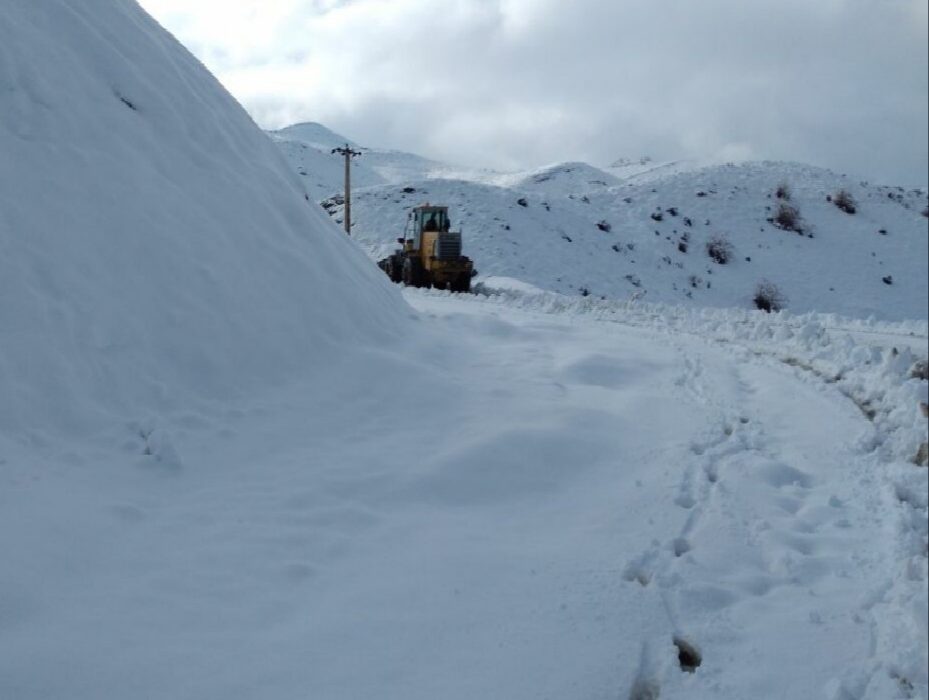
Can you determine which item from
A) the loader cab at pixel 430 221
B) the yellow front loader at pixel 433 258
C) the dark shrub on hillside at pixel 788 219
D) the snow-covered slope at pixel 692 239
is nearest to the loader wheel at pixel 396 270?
the yellow front loader at pixel 433 258

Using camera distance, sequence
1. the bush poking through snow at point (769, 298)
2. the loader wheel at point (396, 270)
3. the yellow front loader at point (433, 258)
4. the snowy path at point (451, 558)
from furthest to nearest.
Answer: the bush poking through snow at point (769, 298)
the loader wheel at point (396, 270)
the yellow front loader at point (433, 258)
the snowy path at point (451, 558)

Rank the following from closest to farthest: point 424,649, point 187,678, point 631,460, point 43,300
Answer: point 187,678
point 424,649
point 43,300
point 631,460

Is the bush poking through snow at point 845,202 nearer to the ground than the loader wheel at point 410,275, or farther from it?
farther from it

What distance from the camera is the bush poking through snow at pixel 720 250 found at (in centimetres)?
3444

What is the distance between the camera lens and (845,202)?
39750mm

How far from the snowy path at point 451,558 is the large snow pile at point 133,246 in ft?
1.82

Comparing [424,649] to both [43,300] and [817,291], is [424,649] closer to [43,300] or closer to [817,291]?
[43,300]

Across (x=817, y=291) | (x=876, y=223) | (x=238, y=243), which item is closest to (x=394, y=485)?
(x=238, y=243)

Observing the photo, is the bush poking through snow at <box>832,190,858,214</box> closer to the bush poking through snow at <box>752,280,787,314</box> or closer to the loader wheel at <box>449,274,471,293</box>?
the bush poking through snow at <box>752,280,787,314</box>

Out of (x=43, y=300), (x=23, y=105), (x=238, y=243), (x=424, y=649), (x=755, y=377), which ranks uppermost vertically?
(x=23, y=105)

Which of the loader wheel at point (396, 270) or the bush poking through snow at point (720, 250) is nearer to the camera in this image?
the loader wheel at point (396, 270)

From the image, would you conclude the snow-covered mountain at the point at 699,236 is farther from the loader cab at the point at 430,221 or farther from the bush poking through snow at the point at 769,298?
the loader cab at the point at 430,221

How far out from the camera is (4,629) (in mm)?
3166

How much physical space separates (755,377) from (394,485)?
5.39 meters
